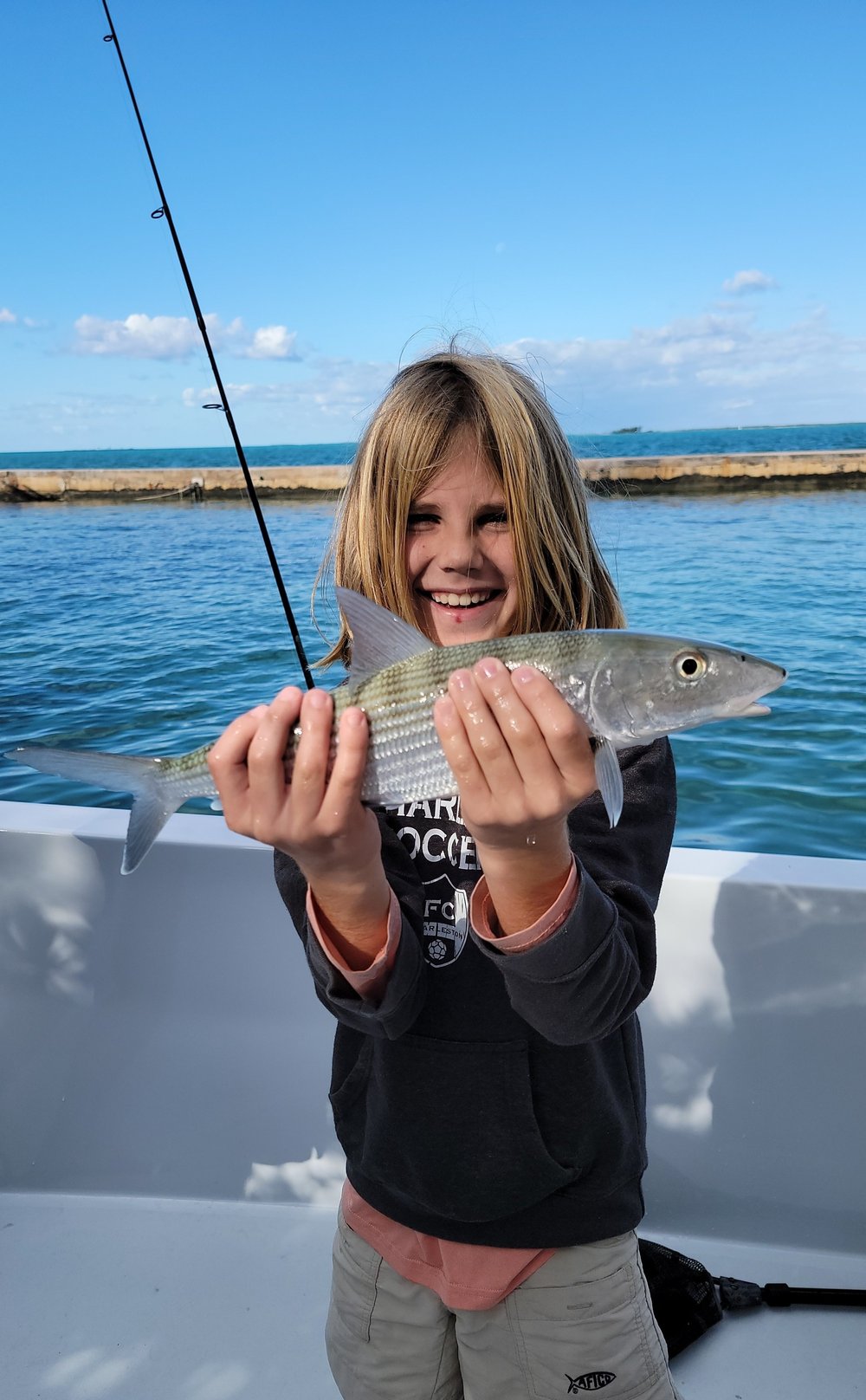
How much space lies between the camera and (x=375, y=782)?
178 cm

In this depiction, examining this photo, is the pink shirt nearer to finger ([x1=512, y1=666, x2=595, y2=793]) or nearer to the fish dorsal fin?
finger ([x1=512, y1=666, x2=595, y2=793])

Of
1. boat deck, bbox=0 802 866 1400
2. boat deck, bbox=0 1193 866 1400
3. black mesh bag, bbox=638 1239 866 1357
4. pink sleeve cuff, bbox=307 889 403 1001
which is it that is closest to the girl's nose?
pink sleeve cuff, bbox=307 889 403 1001

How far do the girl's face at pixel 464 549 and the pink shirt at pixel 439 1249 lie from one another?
83 cm

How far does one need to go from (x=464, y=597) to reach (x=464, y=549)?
14cm

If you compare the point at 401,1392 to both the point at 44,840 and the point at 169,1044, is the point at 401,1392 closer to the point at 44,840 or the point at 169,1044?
the point at 169,1044

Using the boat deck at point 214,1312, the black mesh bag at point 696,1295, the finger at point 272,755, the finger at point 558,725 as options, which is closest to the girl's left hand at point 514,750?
the finger at point 558,725

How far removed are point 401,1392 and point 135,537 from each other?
30.3 meters

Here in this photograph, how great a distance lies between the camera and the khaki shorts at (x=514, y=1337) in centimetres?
192

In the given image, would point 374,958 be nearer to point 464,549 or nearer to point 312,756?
point 312,756

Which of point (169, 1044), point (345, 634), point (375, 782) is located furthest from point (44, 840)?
point (375, 782)

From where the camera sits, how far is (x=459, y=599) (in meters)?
2.50

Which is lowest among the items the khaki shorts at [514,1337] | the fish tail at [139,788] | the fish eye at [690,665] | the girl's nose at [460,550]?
the khaki shorts at [514,1337]

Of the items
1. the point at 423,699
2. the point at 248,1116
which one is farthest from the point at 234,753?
the point at 248,1116

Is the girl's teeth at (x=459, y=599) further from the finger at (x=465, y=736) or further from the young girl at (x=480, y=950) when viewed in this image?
the finger at (x=465, y=736)
